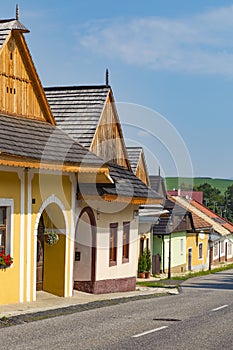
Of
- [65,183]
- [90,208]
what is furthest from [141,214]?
[65,183]

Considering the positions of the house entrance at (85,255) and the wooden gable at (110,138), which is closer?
the house entrance at (85,255)

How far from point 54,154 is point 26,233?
2.05m

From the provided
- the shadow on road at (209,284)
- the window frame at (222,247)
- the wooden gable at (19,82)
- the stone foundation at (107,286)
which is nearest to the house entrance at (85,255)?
the stone foundation at (107,286)

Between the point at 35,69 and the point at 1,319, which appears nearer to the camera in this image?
the point at 1,319

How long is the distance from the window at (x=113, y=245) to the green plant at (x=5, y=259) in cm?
708

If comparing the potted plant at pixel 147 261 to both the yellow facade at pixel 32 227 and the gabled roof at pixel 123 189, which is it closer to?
the gabled roof at pixel 123 189

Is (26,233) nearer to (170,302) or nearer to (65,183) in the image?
(65,183)

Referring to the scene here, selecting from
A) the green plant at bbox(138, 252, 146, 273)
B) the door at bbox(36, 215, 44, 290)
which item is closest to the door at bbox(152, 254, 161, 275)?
the green plant at bbox(138, 252, 146, 273)

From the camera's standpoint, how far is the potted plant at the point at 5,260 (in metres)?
17.2

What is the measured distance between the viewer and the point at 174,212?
52.8 m

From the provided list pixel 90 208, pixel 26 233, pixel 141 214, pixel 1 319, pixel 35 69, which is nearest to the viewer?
pixel 1 319

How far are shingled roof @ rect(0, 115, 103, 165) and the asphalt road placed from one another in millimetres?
3767

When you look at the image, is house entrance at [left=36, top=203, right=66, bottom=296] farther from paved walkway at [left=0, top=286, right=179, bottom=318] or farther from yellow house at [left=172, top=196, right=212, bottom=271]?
yellow house at [left=172, top=196, right=212, bottom=271]

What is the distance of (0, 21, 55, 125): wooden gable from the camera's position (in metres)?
19.1
